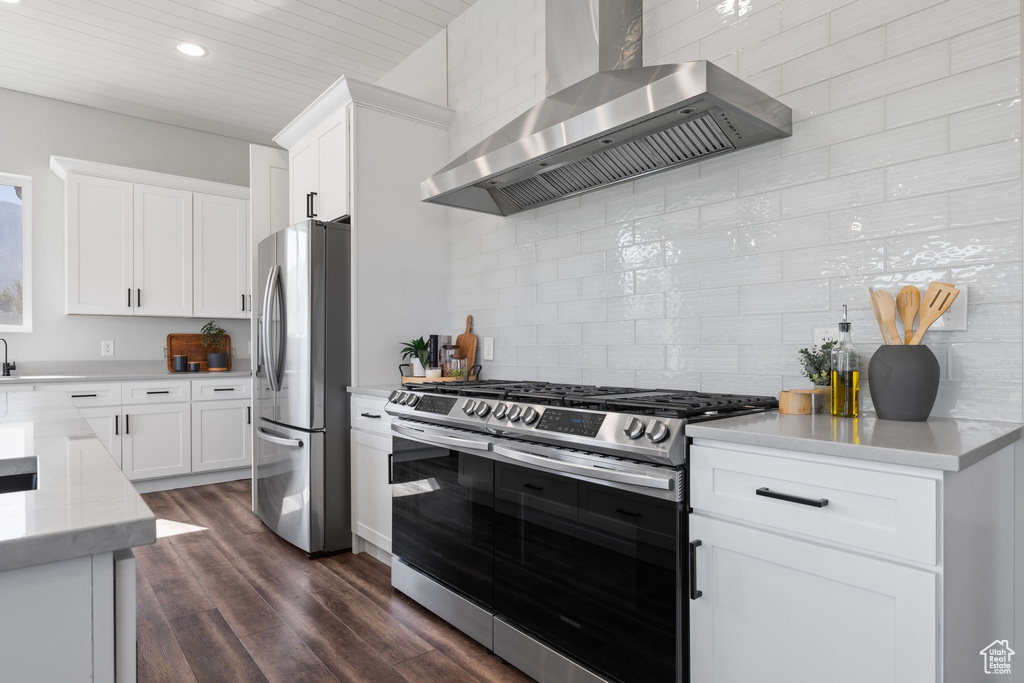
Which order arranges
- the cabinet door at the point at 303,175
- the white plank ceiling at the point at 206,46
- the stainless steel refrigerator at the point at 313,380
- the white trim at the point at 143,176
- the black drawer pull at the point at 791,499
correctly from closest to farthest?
the black drawer pull at the point at 791,499 < the stainless steel refrigerator at the point at 313,380 < the white plank ceiling at the point at 206,46 < the cabinet door at the point at 303,175 < the white trim at the point at 143,176

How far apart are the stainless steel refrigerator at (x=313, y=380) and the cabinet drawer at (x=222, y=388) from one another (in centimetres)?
162

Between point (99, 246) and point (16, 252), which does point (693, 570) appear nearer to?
point (99, 246)

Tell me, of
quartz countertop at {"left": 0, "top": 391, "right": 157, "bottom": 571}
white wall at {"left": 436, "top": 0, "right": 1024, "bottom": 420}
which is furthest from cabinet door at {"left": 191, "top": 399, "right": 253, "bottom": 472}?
quartz countertop at {"left": 0, "top": 391, "right": 157, "bottom": 571}

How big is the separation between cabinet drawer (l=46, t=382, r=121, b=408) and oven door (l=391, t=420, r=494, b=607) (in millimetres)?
2851

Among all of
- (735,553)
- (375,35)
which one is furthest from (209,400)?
(735,553)

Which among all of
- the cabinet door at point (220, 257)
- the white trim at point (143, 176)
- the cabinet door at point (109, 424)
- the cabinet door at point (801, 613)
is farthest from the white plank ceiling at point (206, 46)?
the cabinet door at point (801, 613)

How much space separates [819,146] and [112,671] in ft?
7.02

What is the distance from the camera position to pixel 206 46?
386 centimetres

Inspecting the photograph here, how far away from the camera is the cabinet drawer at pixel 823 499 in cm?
114

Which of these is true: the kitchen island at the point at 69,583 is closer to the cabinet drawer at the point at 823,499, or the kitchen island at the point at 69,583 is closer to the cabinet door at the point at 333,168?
the cabinet drawer at the point at 823,499

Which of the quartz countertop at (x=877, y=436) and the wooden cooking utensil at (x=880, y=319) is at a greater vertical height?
the wooden cooking utensil at (x=880, y=319)

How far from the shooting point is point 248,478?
499cm

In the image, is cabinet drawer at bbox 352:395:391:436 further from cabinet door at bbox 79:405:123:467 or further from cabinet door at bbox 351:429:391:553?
cabinet door at bbox 79:405:123:467

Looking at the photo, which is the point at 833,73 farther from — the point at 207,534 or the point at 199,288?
the point at 199,288
